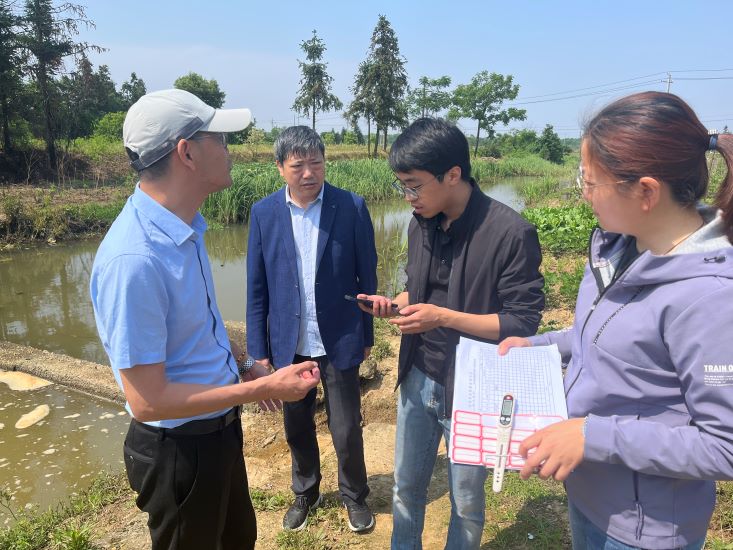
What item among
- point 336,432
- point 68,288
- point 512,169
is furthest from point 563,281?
point 512,169

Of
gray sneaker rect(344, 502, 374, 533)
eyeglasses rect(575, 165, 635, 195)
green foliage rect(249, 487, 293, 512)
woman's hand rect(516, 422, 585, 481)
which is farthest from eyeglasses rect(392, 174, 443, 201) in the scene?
green foliage rect(249, 487, 293, 512)

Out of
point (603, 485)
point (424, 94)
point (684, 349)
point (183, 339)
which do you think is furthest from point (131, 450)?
point (424, 94)

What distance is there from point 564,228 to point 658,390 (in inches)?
301

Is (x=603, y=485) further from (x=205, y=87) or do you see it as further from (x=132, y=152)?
(x=205, y=87)

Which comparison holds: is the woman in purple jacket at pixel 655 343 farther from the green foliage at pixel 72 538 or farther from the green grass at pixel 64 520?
the green grass at pixel 64 520

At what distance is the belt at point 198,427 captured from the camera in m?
1.49

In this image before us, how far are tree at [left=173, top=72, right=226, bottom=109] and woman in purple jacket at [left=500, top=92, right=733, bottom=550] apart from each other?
125 ft

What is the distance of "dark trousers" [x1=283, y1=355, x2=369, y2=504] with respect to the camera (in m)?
2.39

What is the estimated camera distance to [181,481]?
151 centimetres

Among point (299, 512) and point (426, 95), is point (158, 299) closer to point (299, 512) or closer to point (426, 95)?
point (299, 512)

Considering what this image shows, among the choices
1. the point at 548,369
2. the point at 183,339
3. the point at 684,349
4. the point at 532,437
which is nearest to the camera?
the point at 684,349

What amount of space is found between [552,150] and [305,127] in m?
42.8

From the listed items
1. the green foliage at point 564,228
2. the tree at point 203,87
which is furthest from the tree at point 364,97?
the green foliage at point 564,228

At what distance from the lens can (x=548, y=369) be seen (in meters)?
1.31
